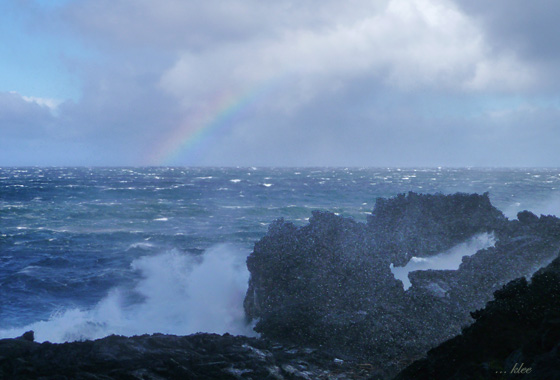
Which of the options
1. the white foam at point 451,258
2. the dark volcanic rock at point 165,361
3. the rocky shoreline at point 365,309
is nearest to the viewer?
the rocky shoreline at point 365,309

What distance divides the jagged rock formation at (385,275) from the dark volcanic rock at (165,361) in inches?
50.9

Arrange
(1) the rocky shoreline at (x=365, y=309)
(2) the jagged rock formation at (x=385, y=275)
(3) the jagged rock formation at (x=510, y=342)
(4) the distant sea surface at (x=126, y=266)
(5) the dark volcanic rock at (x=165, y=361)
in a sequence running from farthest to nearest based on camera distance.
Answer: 1. (4) the distant sea surface at (x=126, y=266)
2. (2) the jagged rock formation at (x=385, y=275)
3. (5) the dark volcanic rock at (x=165, y=361)
4. (1) the rocky shoreline at (x=365, y=309)
5. (3) the jagged rock formation at (x=510, y=342)

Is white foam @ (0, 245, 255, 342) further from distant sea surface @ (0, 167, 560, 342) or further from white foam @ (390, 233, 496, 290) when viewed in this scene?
white foam @ (390, 233, 496, 290)

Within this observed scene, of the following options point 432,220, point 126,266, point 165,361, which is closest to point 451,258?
point 432,220

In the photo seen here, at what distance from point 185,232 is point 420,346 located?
27.6m

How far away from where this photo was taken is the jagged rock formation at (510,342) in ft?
16.9

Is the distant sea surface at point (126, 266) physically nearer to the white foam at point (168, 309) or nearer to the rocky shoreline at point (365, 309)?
the white foam at point (168, 309)

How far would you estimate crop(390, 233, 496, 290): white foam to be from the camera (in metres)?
15.8

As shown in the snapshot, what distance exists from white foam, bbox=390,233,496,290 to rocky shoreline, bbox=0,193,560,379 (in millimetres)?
314

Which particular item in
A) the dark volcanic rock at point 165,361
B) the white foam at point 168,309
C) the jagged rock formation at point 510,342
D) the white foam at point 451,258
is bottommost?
the white foam at point 168,309

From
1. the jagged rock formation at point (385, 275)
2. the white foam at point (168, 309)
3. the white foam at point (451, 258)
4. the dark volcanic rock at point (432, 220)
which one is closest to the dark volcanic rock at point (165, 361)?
the jagged rock formation at point (385, 275)

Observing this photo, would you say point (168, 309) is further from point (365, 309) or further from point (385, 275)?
point (385, 275)

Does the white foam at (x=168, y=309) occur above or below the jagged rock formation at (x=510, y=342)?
below

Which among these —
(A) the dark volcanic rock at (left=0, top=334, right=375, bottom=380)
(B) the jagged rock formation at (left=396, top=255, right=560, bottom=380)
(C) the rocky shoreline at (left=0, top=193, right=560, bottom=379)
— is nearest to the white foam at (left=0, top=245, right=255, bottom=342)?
(C) the rocky shoreline at (left=0, top=193, right=560, bottom=379)
